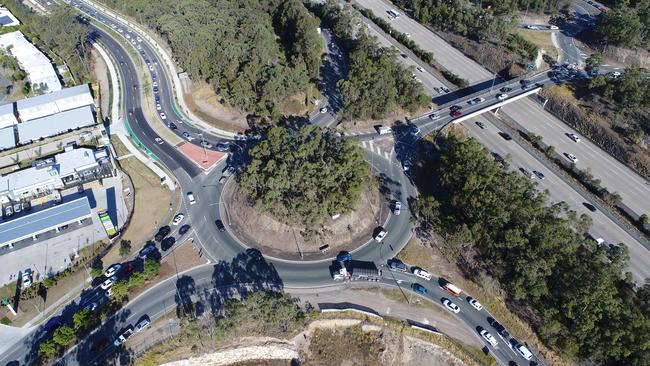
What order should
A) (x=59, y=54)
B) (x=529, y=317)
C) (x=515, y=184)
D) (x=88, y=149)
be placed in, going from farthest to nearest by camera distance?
(x=59, y=54) < (x=88, y=149) < (x=515, y=184) < (x=529, y=317)

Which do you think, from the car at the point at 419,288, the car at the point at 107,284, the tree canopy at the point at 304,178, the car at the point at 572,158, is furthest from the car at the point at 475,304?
the car at the point at 107,284

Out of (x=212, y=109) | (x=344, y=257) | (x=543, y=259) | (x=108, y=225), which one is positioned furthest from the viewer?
Result: (x=212, y=109)

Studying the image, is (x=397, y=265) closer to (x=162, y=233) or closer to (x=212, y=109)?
(x=162, y=233)

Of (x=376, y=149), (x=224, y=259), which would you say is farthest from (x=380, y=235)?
(x=224, y=259)

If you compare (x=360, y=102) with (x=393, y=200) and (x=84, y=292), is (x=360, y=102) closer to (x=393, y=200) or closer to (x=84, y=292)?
(x=393, y=200)

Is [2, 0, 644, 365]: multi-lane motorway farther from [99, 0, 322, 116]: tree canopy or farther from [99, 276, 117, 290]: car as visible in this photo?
[99, 0, 322, 116]: tree canopy

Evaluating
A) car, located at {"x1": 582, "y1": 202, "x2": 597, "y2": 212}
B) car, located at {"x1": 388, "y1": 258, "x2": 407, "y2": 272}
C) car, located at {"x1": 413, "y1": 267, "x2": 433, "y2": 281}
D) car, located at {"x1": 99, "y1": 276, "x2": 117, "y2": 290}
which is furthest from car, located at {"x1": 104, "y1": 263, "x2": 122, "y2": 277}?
car, located at {"x1": 582, "y1": 202, "x2": 597, "y2": 212}

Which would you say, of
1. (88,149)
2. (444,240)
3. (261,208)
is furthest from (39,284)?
(444,240)
